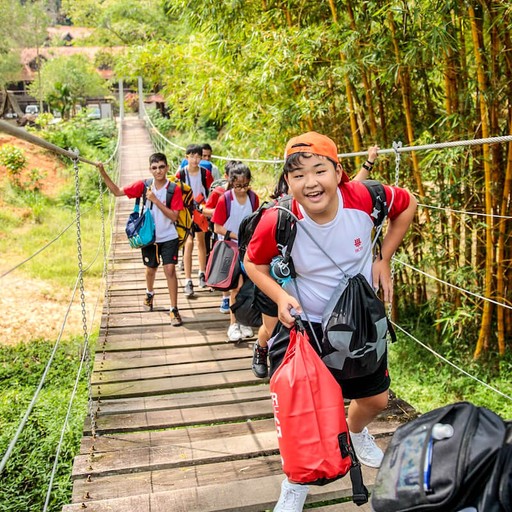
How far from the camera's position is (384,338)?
1746 mm

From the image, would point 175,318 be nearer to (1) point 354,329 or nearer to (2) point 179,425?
(2) point 179,425

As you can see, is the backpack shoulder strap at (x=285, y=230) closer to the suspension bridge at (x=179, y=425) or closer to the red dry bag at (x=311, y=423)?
the red dry bag at (x=311, y=423)

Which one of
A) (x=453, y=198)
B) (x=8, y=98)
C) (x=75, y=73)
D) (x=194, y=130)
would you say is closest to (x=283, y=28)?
(x=453, y=198)

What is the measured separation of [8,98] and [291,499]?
27.0 m

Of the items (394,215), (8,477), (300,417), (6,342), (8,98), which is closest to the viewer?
(300,417)

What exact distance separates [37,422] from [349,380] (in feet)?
8.53

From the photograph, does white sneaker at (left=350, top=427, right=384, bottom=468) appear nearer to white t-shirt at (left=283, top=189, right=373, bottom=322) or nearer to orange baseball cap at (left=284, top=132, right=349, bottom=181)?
white t-shirt at (left=283, top=189, right=373, bottom=322)

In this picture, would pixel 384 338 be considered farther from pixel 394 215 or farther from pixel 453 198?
pixel 453 198

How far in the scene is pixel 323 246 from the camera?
5.70 feet

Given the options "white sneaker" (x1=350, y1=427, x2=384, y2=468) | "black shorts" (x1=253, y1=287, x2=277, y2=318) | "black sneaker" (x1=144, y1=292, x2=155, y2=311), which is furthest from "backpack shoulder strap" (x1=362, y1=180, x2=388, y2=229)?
"black sneaker" (x1=144, y1=292, x2=155, y2=311)

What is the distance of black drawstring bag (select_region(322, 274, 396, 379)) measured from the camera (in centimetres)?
166

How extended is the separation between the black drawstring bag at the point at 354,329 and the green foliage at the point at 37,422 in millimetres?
1922

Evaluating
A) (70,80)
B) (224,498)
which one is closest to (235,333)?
(224,498)

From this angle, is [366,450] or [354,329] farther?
[366,450]
